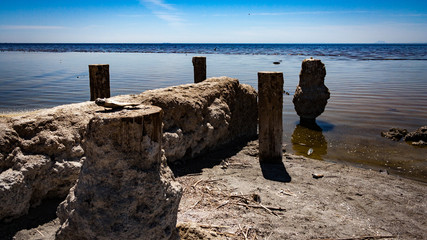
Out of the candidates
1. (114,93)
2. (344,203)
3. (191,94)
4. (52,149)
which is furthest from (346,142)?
(114,93)

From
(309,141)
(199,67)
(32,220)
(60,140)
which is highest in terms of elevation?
(199,67)

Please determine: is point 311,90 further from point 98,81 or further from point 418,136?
point 98,81

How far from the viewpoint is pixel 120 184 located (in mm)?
2662

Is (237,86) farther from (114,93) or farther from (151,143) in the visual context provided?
(114,93)

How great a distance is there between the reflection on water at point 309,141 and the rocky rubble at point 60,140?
2.55 m

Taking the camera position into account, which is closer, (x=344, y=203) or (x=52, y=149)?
(x=52, y=149)

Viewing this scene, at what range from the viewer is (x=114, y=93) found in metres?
14.5

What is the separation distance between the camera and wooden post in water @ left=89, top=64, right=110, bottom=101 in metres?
6.70

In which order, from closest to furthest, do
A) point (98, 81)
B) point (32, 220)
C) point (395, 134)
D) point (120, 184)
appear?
point (120, 184), point (32, 220), point (98, 81), point (395, 134)

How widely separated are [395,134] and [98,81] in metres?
7.78

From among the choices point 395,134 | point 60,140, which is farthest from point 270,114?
point 395,134

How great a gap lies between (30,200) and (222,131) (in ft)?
13.2

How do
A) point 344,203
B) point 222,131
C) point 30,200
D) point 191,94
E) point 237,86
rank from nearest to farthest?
point 30,200 → point 344,203 → point 191,94 → point 222,131 → point 237,86

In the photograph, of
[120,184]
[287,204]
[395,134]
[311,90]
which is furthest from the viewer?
[311,90]
